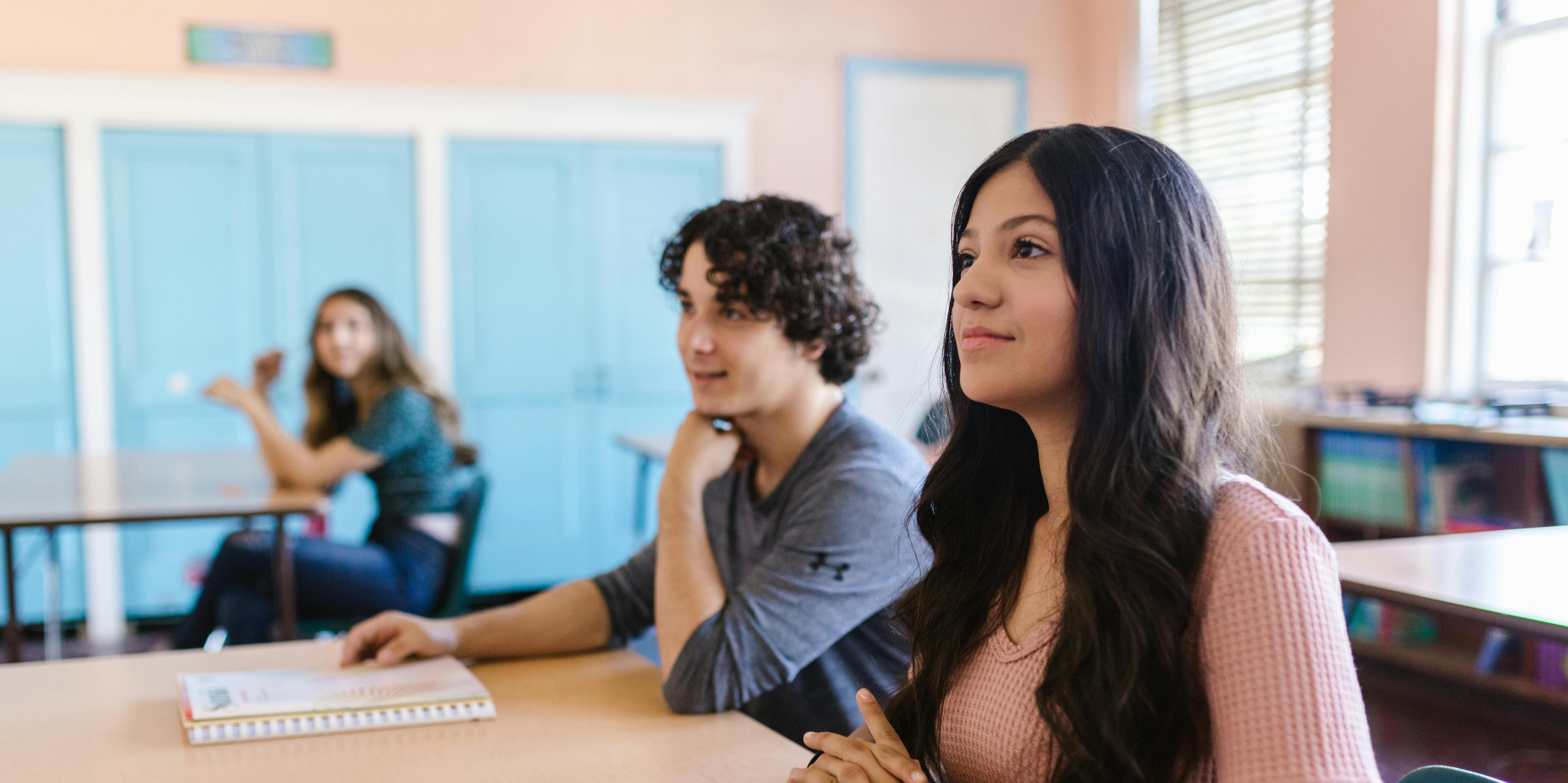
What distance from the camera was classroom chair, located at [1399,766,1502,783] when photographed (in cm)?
93

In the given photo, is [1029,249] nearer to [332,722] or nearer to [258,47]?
[332,722]

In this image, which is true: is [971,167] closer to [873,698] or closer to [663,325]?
[663,325]

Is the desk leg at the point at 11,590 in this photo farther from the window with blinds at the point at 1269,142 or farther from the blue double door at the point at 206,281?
the window with blinds at the point at 1269,142

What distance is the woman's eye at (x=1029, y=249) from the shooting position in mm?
1020

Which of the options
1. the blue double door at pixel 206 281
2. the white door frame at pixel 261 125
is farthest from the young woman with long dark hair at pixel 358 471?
the white door frame at pixel 261 125

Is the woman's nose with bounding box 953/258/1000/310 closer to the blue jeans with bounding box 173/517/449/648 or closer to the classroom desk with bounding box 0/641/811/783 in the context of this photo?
the classroom desk with bounding box 0/641/811/783

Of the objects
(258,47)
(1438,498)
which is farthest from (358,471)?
(1438,498)

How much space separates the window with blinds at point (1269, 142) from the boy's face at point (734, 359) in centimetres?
342

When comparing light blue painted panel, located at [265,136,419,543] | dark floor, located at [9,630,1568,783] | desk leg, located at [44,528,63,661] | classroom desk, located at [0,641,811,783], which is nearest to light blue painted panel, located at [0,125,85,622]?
desk leg, located at [44,528,63,661]

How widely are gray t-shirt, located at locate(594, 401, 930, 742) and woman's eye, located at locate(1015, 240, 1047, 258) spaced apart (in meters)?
0.38

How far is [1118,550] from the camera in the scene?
3.10 ft

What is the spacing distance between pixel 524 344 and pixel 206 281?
1.24 meters

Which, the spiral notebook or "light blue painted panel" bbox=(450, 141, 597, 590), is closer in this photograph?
the spiral notebook

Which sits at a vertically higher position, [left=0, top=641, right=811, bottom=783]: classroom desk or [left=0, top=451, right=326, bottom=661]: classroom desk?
[left=0, top=641, right=811, bottom=783]: classroom desk
